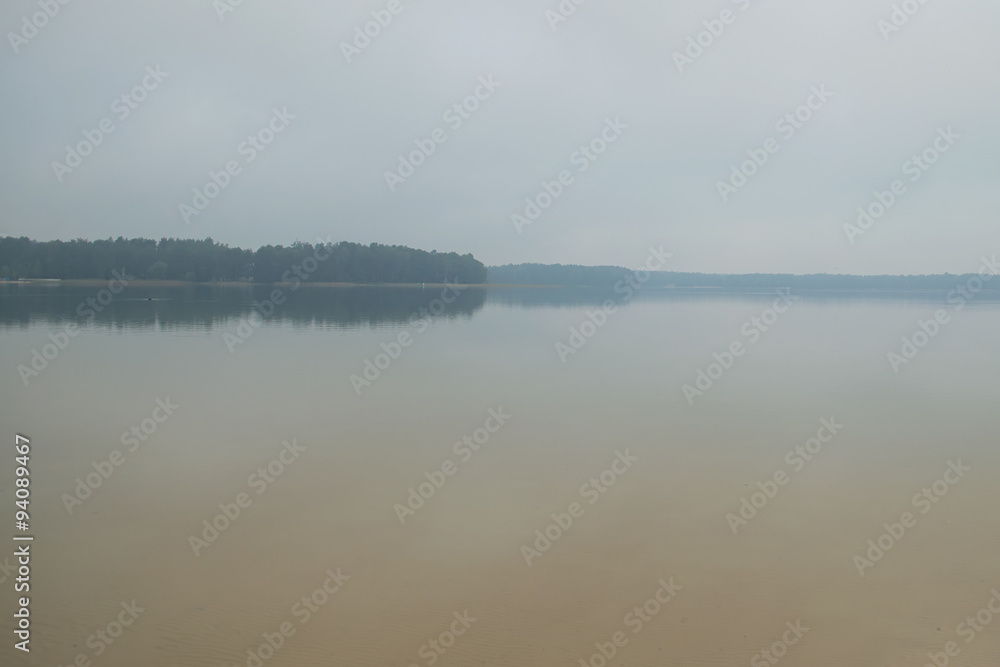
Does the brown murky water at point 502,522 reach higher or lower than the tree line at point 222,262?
lower

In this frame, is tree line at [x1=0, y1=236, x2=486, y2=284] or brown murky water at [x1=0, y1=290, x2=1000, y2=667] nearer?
brown murky water at [x1=0, y1=290, x2=1000, y2=667]

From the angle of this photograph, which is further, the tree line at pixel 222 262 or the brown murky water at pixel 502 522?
the tree line at pixel 222 262

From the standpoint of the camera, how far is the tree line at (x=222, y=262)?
77.8 metres

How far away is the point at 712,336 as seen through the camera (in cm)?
2480

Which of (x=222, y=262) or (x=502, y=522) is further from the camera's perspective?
(x=222, y=262)

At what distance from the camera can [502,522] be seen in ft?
20.6

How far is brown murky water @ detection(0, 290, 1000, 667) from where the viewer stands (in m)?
4.41

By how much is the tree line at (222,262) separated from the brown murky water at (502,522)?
77.8 m

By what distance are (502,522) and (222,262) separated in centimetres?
9009

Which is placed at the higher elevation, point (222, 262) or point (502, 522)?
point (222, 262)

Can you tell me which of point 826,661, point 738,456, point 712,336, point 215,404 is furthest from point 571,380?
point 712,336

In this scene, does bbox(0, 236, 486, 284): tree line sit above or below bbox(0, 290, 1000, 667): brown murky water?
above

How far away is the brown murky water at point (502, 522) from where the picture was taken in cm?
441

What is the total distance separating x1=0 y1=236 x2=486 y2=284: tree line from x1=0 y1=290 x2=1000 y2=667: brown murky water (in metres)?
77.8
